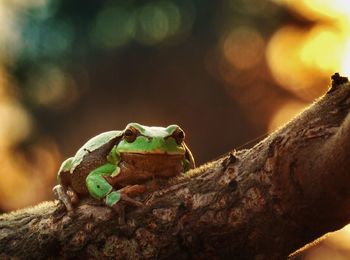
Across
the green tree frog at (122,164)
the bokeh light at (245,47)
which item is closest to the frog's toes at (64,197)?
the green tree frog at (122,164)

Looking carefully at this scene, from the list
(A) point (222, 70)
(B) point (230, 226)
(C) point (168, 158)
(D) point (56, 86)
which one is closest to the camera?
(B) point (230, 226)

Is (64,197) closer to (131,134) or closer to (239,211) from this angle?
(131,134)

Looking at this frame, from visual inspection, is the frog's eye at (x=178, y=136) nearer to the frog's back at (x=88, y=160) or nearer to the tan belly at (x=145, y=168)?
the tan belly at (x=145, y=168)

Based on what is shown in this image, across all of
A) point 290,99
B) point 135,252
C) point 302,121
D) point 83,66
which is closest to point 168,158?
point 135,252

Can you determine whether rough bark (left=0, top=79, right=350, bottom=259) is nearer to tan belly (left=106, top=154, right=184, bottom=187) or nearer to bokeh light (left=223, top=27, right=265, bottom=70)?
tan belly (left=106, top=154, right=184, bottom=187)

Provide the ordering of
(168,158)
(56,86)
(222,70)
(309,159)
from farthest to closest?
1. (56,86)
2. (222,70)
3. (168,158)
4. (309,159)

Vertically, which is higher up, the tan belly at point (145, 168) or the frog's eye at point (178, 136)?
the frog's eye at point (178, 136)

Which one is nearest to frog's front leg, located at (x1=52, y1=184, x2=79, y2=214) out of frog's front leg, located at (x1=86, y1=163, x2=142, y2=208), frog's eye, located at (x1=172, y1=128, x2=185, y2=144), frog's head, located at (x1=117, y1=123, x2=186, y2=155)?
frog's front leg, located at (x1=86, y1=163, x2=142, y2=208)

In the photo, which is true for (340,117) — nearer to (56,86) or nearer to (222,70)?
(222,70)
